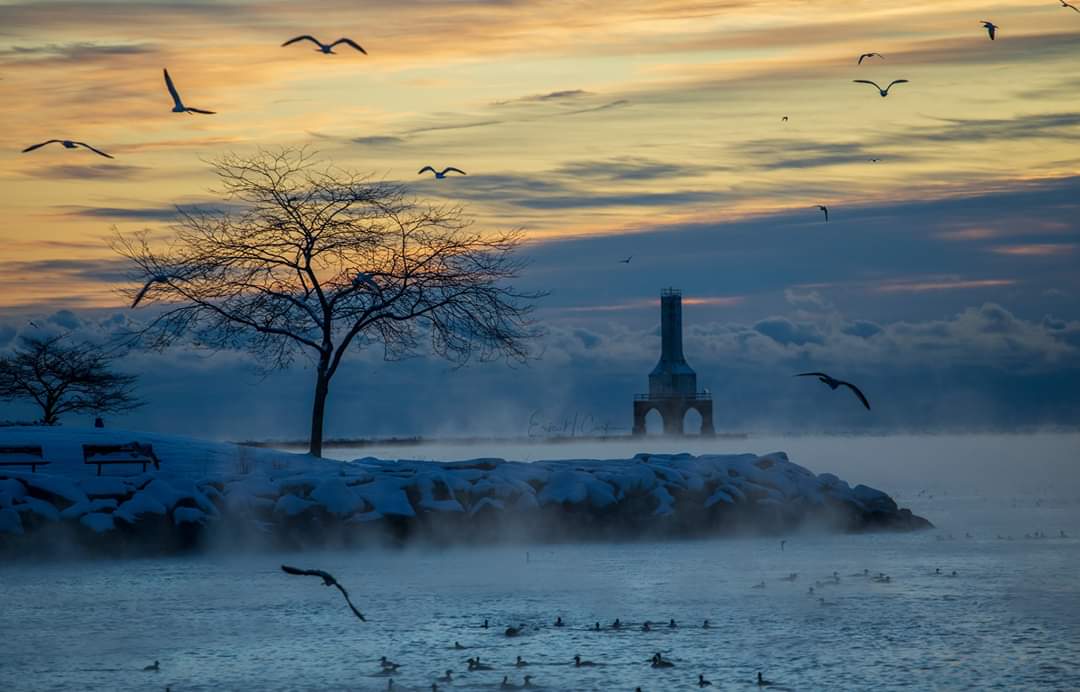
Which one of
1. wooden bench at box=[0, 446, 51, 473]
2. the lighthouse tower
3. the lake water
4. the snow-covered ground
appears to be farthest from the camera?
the lighthouse tower

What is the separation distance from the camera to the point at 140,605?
1855 cm

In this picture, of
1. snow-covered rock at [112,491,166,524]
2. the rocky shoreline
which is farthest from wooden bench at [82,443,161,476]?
snow-covered rock at [112,491,166,524]

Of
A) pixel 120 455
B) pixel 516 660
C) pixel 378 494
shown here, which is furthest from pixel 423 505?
pixel 516 660

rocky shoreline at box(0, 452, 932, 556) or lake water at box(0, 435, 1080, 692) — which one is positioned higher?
rocky shoreline at box(0, 452, 932, 556)

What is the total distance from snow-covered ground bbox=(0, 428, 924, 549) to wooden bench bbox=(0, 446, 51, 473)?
0.21 metres

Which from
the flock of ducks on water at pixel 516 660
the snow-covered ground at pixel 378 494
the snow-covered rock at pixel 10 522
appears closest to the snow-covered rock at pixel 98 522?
the snow-covered ground at pixel 378 494

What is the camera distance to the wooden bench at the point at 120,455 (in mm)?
26781

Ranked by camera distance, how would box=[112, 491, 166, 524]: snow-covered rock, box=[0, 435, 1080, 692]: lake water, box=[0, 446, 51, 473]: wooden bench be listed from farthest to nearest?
box=[0, 446, 51, 473]: wooden bench → box=[112, 491, 166, 524]: snow-covered rock → box=[0, 435, 1080, 692]: lake water

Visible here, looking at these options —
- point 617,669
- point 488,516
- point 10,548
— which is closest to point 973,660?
point 617,669

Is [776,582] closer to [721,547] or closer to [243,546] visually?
[721,547]

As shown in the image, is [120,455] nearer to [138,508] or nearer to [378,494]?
[138,508]

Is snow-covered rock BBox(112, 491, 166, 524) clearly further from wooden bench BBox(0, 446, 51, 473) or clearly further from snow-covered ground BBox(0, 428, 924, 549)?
wooden bench BBox(0, 446, 51, 473)

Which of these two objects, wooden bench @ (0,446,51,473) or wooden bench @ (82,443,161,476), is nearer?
wooden bench @ (0,446,51,473)

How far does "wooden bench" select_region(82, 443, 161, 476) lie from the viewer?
2678cm
